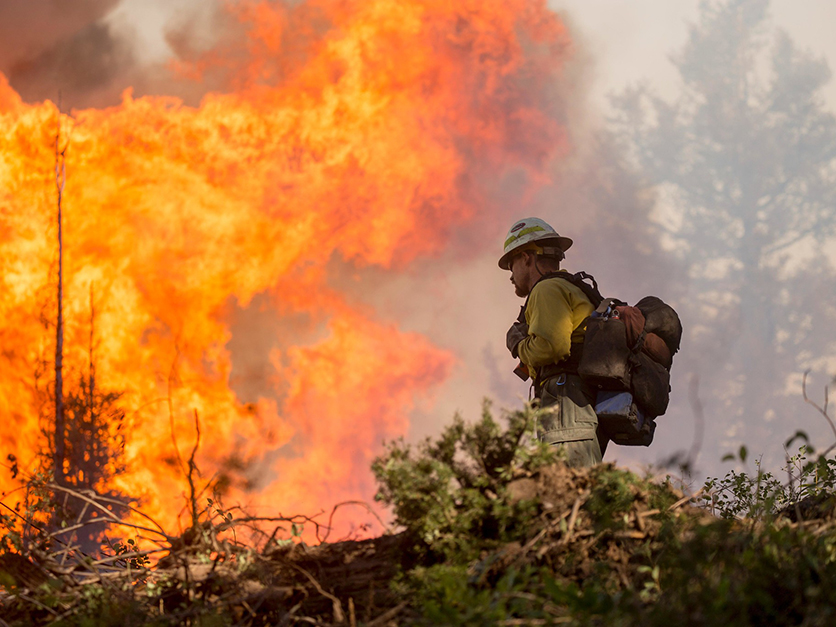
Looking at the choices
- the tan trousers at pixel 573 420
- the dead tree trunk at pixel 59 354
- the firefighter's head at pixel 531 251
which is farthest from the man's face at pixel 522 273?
the dead tree trunk at pixel 59 354

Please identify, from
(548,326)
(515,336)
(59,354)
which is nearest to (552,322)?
(548,326)

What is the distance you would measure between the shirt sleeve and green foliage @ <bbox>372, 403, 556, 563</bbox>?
5.81ft

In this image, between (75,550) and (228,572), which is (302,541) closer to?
(228,572)

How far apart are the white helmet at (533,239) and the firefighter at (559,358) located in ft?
0.94

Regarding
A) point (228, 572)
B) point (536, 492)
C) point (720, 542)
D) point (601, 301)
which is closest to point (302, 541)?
point (228, 572)

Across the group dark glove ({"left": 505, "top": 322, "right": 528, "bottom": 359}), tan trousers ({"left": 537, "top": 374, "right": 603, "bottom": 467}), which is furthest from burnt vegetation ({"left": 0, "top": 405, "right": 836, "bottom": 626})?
dark glove ({"left": 505, "top": 322, "right": 528, "bottom": 359})

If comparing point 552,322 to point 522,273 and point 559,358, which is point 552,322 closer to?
point 559,358

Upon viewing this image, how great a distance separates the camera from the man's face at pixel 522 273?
268 inches

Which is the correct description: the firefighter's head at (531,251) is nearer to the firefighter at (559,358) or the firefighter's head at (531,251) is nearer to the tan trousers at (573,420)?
the firefighter at (559,358)

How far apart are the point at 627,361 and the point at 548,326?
676mm

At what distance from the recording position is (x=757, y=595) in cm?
317

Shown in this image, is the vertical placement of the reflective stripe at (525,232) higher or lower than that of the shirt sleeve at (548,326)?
higher

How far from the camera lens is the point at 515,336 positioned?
256 inches

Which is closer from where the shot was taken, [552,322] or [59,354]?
[552,322]
